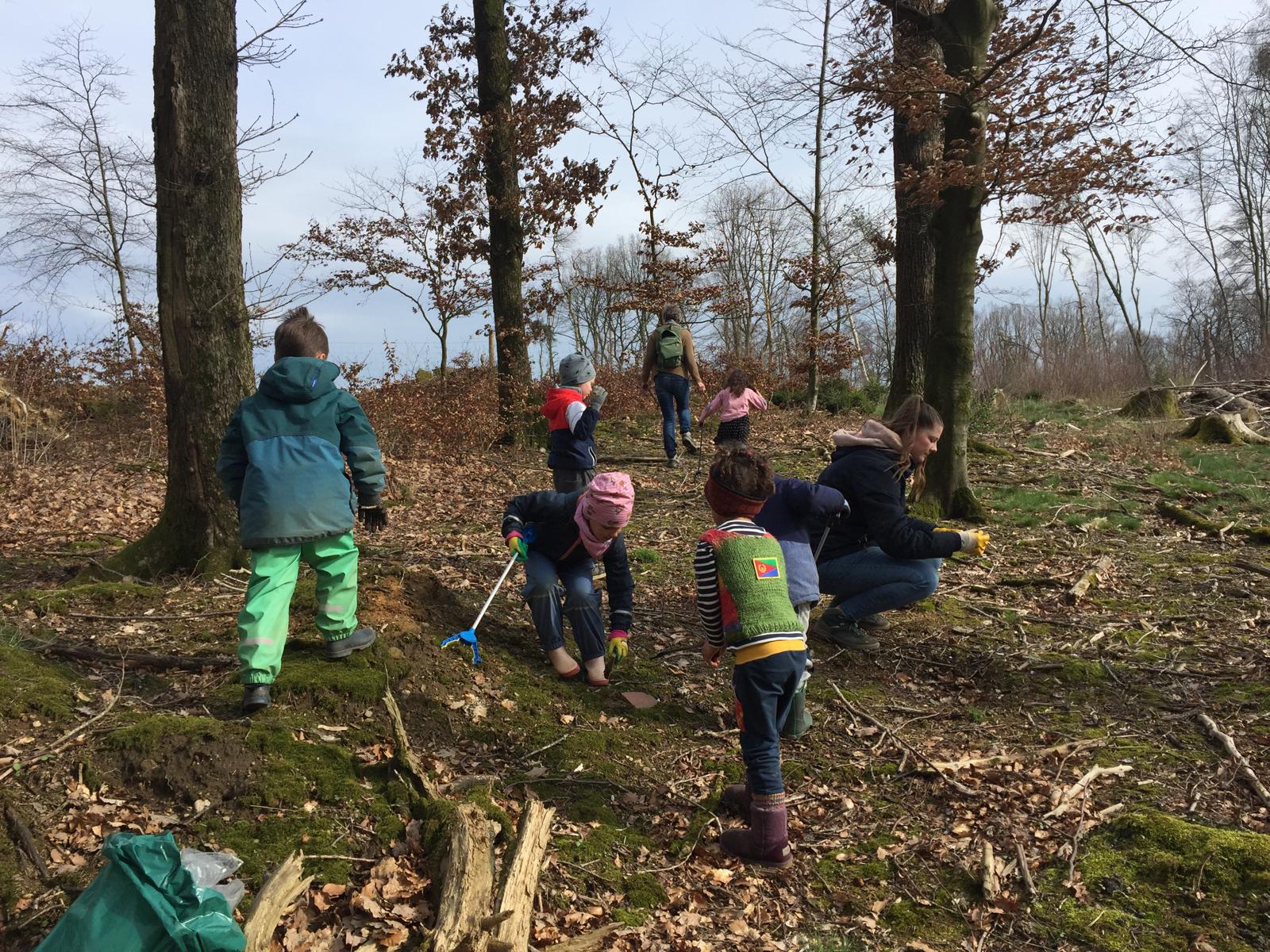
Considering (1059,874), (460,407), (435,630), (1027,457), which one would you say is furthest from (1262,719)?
(460,407)

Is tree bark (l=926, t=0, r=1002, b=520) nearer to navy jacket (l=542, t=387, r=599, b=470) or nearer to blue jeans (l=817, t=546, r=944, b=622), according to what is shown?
blue jeans (l=817, t=546, r=944, b=622)

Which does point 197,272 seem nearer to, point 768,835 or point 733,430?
point 768,835

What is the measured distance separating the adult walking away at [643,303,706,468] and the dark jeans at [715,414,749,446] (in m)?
0.70

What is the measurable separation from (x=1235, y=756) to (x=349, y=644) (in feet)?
14.7

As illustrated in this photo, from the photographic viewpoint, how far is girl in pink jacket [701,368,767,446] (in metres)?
10.1

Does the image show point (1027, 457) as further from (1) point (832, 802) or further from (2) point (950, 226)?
(1) point (832, 802)

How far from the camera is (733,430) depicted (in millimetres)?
10469

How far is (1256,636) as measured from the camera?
17.1 ft

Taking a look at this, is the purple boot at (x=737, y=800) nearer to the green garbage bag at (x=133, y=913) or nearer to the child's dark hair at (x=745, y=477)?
the child's dark hair at (x=745, y=477)

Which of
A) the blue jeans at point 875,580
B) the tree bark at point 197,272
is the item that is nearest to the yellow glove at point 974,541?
the blue jeans at point 875,580

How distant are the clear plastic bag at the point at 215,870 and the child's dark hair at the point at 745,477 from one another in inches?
91.3

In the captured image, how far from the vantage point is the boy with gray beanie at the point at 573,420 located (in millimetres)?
6449

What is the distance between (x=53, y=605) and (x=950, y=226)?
7.96m

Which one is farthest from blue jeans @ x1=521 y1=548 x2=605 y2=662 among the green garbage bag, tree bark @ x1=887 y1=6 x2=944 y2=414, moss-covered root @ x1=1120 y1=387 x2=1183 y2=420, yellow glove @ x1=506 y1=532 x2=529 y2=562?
moss-covered root @ x1=1120 y1=387 x2=1183 y2=420
